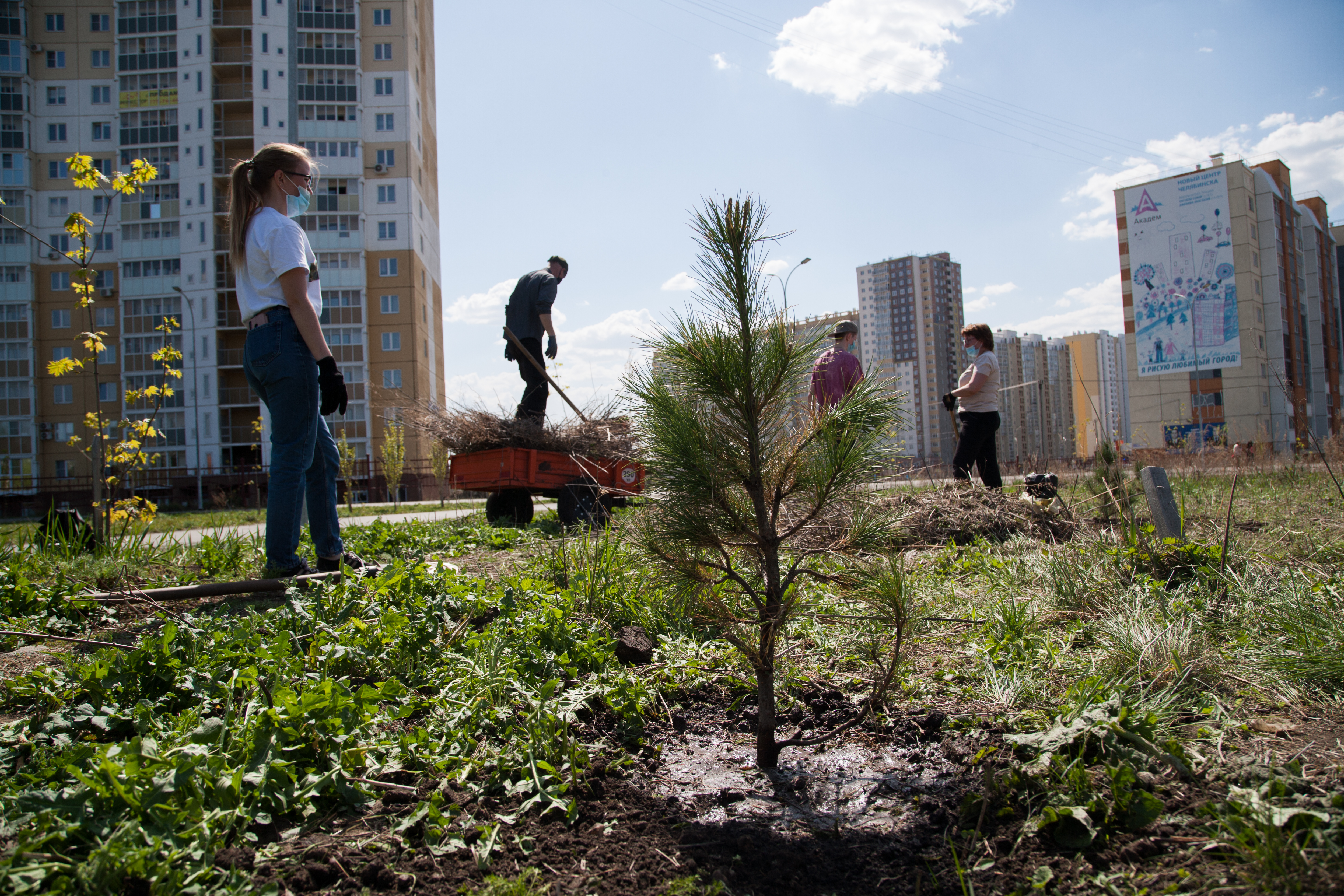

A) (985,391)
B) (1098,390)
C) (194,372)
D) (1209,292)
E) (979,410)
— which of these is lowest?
(979,410)

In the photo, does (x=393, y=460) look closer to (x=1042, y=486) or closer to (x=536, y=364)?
(x=536, y=364)

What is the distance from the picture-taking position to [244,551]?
414cm

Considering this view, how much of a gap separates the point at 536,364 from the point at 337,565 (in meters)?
3.37

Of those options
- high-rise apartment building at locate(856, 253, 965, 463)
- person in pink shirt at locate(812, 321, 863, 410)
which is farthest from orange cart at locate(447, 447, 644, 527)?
high-rise apartment building at locate(856, 253, 965, 463)

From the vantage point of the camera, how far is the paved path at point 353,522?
5.17 metres

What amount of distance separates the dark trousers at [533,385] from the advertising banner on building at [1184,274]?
62.6 meters

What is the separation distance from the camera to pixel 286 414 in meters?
3.23

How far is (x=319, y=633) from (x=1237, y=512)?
6.35 metres

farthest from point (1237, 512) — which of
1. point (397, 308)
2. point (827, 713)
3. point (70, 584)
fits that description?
point (397, 308)

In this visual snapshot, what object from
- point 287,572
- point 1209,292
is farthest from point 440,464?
point 1209,292

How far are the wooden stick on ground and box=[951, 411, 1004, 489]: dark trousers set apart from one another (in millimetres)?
3557

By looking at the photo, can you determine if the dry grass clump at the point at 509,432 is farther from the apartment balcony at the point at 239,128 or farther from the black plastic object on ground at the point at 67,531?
the apartment balcony at the point at 239,128

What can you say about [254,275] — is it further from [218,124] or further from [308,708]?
[218,124]

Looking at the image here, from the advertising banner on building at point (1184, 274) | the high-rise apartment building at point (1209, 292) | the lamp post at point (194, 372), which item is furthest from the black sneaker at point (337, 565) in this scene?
the advertising banner on building at point (1184, 274)
